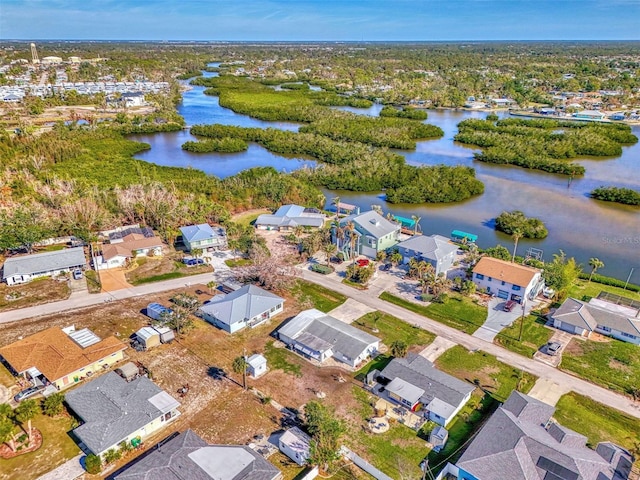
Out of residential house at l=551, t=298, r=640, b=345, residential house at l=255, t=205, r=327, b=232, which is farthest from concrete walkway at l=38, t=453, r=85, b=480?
residential house at l=255, t=205, r=327, b=232

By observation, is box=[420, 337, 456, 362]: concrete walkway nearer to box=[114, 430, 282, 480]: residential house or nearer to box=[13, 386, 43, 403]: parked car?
box=[114, 430, 282, 480]: residential house

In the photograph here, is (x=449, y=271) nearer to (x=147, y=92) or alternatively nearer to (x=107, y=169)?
(x=107, y=169)

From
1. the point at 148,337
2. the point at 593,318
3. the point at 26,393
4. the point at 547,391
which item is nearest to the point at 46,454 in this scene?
the point at 26,393

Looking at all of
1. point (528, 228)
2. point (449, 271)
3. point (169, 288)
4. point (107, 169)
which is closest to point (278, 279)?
point (169, 288)

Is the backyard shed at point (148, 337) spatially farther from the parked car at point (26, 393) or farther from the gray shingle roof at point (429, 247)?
the gray shingle roof at point (429, 247)

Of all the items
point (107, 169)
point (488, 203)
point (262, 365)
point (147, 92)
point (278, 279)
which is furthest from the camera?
point (147, 92)

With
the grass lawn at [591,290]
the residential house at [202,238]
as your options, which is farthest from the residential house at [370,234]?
the grass lawn at [591,290]

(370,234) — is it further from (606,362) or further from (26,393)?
(26,393)
